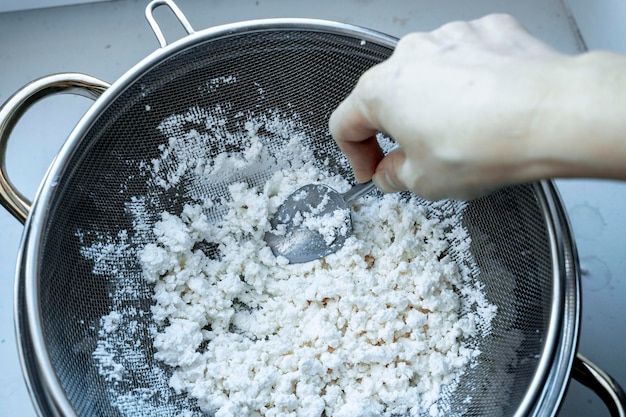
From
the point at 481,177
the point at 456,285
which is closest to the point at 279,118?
the point at 456,285

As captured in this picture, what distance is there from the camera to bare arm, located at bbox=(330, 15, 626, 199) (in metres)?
0.50

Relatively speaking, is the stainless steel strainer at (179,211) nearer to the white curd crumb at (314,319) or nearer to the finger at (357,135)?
the white curd crumb at (314,319)

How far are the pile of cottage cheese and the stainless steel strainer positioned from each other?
0.04 m

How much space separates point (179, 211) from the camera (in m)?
1.09

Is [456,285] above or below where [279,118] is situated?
below

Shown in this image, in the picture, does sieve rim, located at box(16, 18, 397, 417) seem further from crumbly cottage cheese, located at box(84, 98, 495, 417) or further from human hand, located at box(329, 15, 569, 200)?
human hand, located at box(329, 15, 569, 200)

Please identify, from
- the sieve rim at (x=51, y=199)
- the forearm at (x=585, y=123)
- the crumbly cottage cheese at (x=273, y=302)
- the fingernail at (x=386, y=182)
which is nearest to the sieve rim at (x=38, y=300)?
the sieve rim at (x=51, y=199)

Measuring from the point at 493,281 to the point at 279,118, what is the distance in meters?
0.48

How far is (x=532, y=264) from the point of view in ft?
3.06

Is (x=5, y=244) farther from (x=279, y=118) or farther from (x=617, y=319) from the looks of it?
(x=617, y=319)

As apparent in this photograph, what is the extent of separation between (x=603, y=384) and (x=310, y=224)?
21.0 inches

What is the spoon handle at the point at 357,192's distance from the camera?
0.96 m

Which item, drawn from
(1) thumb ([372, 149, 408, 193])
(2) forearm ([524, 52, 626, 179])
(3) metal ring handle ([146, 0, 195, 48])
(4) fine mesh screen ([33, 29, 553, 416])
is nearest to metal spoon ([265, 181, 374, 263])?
(4) fine mesh screen ([33, 29, 553, 416])

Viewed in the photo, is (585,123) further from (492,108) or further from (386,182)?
(386,182)
